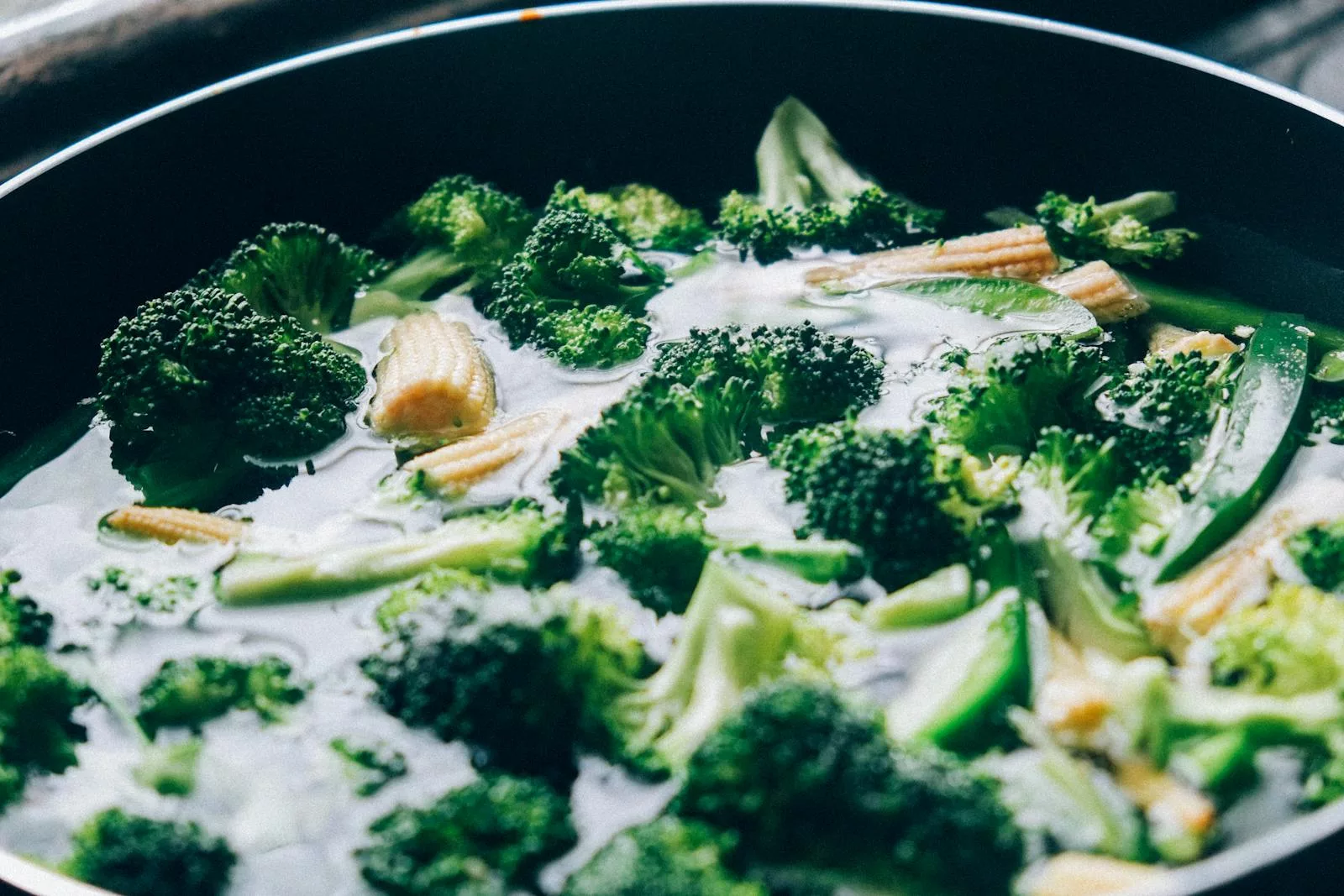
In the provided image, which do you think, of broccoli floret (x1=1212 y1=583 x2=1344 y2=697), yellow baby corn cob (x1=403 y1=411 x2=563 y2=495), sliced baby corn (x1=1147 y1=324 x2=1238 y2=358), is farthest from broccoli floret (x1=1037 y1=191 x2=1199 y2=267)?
yellow baby corn cob (x1=403 y1=411 x2=563 y2=495)

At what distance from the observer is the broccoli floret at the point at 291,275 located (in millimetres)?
2143

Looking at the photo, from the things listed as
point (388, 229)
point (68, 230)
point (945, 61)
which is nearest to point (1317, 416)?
point (945, 61)

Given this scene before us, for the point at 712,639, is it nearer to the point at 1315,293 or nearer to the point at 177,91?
the point at 1315,293

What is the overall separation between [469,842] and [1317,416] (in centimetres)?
141

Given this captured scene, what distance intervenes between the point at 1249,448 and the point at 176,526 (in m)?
1.56

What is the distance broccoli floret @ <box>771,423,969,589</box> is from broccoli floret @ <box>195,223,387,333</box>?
1.05 m

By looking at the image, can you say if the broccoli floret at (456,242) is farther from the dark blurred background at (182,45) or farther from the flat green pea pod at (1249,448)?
the flat green pea pod at (1249,448)

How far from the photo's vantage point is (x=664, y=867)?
1194 mm

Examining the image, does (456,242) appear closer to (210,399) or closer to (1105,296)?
(210,399)

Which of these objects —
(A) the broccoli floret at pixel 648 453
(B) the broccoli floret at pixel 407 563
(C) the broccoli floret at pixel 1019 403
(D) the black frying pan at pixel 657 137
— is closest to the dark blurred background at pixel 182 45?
(D) the black frying pan at pixel 657 137

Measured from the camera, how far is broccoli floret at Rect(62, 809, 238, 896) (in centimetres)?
129

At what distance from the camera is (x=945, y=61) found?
2371 mm

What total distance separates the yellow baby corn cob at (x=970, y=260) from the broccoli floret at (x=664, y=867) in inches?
47.7

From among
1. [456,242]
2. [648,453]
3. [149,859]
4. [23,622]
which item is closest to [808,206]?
[456,242]
